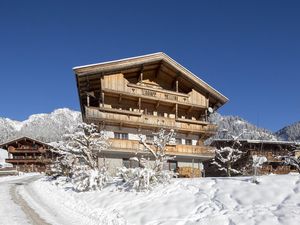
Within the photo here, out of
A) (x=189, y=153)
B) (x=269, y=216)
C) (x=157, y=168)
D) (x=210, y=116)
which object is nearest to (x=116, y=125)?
(x=189, y=153)

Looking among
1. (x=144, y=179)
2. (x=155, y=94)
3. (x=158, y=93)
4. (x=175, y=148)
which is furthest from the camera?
(x=158, y=93)

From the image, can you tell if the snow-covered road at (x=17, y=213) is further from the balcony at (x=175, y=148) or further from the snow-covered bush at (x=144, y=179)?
the balcony at (x=175, y=148)

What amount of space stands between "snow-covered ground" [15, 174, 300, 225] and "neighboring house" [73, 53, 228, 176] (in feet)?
44.3

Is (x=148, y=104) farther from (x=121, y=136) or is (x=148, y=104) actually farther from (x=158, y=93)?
(x=121, y=136)

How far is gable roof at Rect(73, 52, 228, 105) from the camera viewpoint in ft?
106

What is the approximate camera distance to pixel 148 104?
36781 mm

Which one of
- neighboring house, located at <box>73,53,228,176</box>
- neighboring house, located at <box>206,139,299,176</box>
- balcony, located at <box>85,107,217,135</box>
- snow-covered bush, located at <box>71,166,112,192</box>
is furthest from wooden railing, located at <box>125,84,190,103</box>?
neighboring house, located at <box>206,139,299,176</box>

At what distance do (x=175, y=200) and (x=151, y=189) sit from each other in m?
2.78

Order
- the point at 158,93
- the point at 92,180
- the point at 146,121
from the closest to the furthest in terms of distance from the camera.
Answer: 1. the point at 92,180
2. the point at 146,121
3. the point at 158,93

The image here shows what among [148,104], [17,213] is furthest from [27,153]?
[17,213]

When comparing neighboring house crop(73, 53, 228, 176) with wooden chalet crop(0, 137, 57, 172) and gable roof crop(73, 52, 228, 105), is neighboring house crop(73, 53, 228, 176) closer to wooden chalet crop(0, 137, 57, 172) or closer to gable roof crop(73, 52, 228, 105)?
gable roof crop(73, 52, 228, 105)

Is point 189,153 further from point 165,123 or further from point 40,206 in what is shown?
point 40,206

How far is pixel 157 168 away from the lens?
1969 cm

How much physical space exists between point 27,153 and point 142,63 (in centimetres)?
4439
